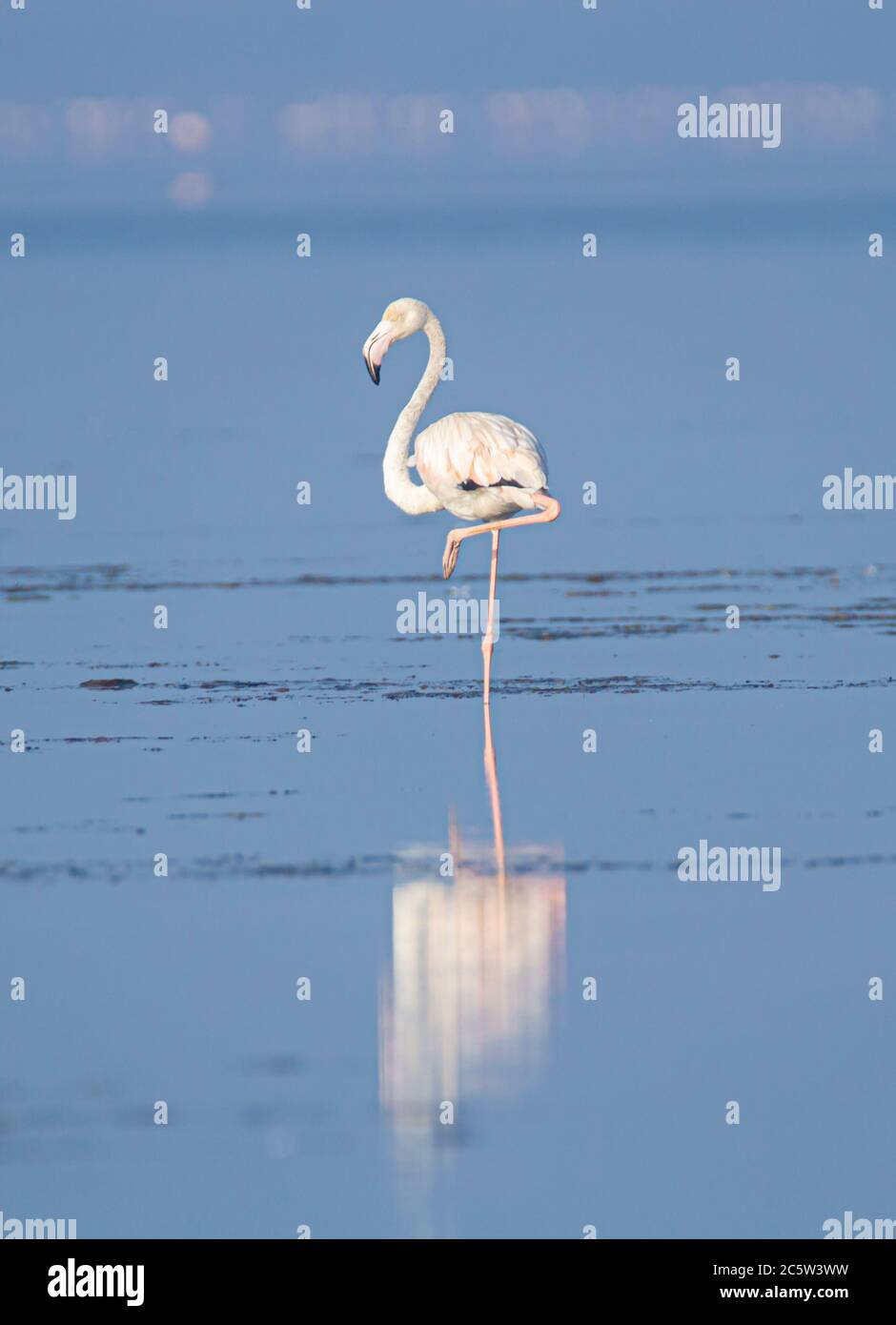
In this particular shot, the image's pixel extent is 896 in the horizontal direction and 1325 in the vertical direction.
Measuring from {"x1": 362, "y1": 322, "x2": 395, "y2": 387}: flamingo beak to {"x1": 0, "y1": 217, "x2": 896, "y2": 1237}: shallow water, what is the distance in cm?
177

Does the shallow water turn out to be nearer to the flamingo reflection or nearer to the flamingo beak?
the flamingo reflection

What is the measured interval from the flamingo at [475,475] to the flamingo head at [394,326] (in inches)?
4.5

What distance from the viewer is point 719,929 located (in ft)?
28.5

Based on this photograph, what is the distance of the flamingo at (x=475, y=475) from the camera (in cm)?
1416

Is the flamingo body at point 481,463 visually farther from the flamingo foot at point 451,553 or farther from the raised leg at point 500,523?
the flamingo foot at point 451,553

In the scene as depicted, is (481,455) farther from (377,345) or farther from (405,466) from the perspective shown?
(377,345)

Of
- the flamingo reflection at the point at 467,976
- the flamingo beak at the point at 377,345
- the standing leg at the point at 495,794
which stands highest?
the flamingo beak at the point at 377,345

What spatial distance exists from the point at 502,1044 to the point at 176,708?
20.8 ft

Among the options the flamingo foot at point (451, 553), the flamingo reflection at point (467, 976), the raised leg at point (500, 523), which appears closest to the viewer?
the flamingo reflection at point (467, 976)

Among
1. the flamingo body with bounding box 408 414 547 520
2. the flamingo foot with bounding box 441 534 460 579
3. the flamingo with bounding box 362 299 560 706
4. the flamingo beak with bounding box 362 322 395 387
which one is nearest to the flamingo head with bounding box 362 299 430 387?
the flamingo beak with bounding box 362 322 395 387

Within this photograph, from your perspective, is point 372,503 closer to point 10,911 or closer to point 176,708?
point 176,708

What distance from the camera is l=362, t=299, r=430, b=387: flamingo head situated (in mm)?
15695

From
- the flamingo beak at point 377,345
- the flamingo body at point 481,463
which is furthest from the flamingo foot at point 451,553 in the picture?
the flamingo beak at point 377,345

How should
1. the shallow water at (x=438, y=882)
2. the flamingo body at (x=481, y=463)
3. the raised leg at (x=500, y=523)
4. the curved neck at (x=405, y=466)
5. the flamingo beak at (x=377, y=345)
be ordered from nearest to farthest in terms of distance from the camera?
the shallow water at (x=438, y=882) < the raised leg at (x=500, y=523) < the flamingo body at (x=481, y=463) < the curved neck at (x=405, y=466) < the flamingo beak at (x=377, y=345)
